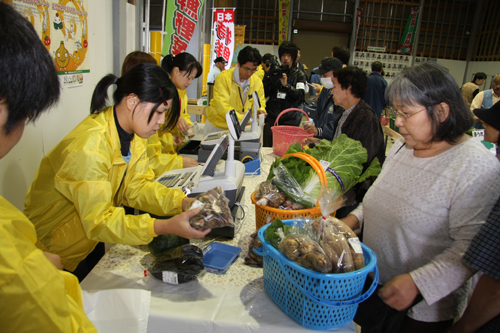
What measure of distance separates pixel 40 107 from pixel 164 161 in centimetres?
149

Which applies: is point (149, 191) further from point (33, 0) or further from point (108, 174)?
point (33, 0)

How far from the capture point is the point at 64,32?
7.73 feet

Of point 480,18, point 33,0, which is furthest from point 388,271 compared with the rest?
point 480,18

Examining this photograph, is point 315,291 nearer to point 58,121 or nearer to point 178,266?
point 178,266

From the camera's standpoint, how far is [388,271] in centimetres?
132

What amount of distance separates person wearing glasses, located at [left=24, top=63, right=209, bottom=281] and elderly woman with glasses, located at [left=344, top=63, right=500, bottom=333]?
0.72m

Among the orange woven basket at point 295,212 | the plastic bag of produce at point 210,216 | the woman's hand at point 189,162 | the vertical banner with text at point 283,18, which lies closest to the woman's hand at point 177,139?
the woman's hand at point 189,162

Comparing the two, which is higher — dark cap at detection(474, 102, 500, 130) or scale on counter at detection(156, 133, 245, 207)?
dark cap at detection(474, 102, 500, 130)

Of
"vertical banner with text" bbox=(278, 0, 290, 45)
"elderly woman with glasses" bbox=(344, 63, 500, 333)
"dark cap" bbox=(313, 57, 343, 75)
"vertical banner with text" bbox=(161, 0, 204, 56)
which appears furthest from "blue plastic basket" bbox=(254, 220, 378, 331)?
"vertical banner with text" bbox=(278, 0, 290, 45)

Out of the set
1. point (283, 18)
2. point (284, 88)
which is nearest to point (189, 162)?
point (284, 88)

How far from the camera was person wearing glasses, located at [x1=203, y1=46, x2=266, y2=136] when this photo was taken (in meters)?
3.61

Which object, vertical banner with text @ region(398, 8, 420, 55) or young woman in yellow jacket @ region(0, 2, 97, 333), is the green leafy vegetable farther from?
vertical banner with text @ region(398, 8, 420, 55)

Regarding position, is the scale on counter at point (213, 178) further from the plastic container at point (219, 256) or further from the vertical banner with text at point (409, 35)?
the vertical banner with text at point (409, 35)

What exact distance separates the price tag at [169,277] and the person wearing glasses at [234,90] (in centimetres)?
→ 240
